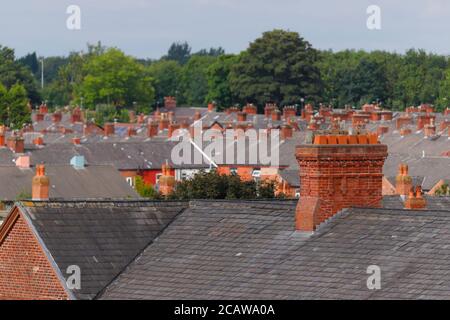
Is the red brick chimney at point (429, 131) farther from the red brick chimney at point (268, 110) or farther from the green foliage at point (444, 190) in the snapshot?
the red brick chimney at point (268, 110)

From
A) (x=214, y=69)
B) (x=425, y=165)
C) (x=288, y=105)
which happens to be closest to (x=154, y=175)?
(x=425, y=165)

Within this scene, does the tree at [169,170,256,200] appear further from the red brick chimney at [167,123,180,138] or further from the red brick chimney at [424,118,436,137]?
the red brick chimney at [167,123,180,138]

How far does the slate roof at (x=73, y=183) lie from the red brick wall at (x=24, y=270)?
50.1 meters

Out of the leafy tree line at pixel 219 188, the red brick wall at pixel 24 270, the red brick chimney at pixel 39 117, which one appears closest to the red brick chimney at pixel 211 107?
the red brick chimney at pixel 39 117

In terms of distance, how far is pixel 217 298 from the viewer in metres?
30.0

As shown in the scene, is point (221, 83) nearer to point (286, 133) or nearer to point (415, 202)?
point (286, 133)

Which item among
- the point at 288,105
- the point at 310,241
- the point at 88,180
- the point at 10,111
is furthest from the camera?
the point at 288,105

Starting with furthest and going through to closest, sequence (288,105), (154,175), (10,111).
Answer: (288,105), (10,111), (154,175)

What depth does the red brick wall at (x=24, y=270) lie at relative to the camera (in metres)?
32.0

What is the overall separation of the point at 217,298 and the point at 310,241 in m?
2.18

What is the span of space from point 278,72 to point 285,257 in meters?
141

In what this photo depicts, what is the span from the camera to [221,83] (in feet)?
616

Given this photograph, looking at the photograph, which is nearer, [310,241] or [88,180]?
[310,241]
